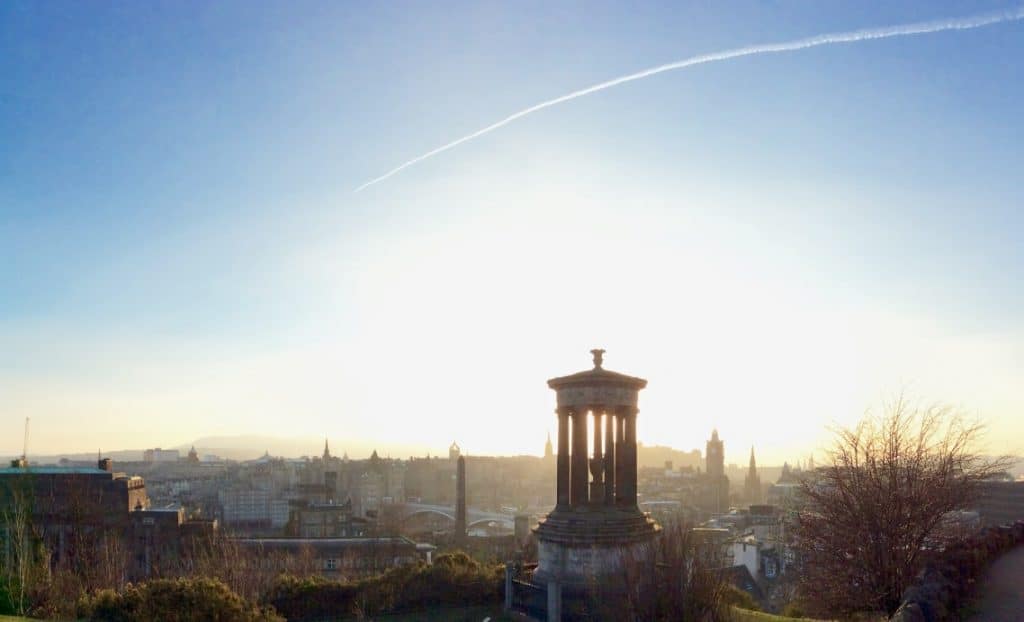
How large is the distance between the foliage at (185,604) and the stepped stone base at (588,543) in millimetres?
5890

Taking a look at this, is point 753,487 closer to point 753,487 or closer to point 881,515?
point 753,487

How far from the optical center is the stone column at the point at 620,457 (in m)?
18.0

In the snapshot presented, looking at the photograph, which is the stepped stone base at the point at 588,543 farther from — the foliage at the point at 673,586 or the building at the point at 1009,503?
the building at the point at 1009,503

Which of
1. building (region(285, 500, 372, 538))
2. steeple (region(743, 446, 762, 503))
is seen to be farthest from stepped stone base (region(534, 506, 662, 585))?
steeple (region(743, 446, 762, 503))

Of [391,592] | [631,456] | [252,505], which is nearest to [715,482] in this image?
[252,505]

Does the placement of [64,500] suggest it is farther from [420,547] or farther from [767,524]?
[767,524]

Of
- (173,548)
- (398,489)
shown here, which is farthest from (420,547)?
(398,489)

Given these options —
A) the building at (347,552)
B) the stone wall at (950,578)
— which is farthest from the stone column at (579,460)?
the building at (347,552)

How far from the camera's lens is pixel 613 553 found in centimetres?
1644

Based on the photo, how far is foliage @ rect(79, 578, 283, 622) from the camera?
13086mm

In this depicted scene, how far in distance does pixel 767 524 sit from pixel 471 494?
7399cm

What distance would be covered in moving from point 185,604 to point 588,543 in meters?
7.92

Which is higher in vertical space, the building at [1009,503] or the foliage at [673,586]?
the foliage at [673,586]

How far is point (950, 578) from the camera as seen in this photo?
11359 mm
